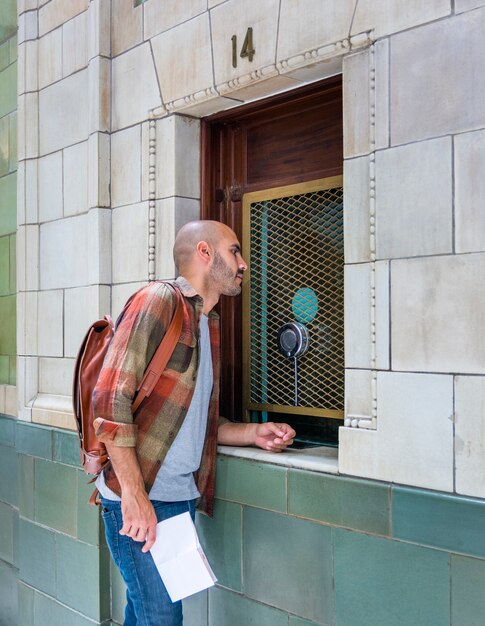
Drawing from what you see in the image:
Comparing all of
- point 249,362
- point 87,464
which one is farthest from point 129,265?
point 87,464

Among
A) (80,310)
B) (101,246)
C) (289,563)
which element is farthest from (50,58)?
(289,563)

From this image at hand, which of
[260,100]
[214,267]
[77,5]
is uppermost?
[77,5]

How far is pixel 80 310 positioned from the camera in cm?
448

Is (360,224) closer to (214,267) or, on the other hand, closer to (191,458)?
(214,267)

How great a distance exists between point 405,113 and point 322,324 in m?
1.12

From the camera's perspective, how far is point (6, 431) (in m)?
5.38

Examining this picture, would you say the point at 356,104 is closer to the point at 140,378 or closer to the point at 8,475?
the point at 140,378

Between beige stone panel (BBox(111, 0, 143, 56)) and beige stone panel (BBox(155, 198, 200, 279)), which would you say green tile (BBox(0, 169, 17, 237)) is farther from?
beige stone panel (BBox(155, 198, 200, 279))

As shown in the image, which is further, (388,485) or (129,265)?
(129,265)

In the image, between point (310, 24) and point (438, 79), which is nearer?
point (438, 79)

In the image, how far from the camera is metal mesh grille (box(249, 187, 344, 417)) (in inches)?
136

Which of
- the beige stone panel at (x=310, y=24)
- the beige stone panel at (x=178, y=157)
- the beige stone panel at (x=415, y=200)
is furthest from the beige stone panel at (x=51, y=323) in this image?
the beige stone panel at (x=415, y=200)

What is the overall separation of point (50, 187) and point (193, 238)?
1931mm

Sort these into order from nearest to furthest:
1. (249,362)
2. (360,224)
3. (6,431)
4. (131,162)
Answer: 1. (360,224)
2. (249,362)
3. (131,162)
4. (6,431)
